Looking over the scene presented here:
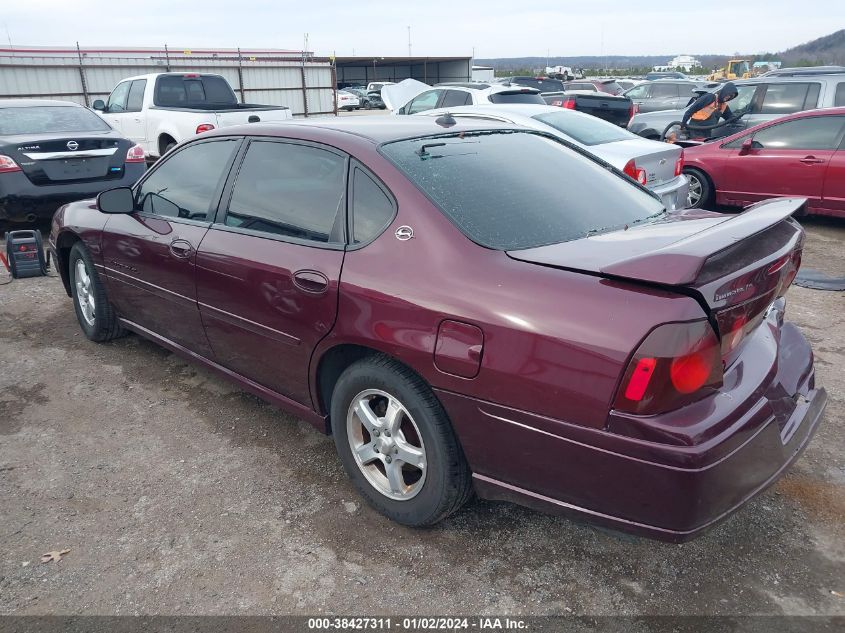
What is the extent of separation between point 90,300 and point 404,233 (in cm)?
313

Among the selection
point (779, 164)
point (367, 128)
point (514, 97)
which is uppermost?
point (367, 128)

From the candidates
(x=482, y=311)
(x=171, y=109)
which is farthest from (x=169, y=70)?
(x=482, y=311)

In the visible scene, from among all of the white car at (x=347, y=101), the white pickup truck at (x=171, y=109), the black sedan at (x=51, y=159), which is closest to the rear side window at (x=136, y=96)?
the white pickup truck at (x=171, y=109)

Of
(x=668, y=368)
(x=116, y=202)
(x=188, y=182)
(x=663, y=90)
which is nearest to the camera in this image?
(x=668, y=368)

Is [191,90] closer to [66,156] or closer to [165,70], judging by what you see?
[66,156]

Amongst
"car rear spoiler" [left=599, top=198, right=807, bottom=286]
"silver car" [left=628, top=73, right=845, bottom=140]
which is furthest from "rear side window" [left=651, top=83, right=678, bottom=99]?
"car rear spoiler" [left=599, top=198, right=807, bottom=286]

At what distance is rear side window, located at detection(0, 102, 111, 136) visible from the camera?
24.9 ft

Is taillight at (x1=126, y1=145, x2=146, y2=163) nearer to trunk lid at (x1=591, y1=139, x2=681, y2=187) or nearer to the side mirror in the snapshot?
the side mirror

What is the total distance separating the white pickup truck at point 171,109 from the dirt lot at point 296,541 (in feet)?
23.2

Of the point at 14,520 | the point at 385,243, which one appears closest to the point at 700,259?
the point at 385,243

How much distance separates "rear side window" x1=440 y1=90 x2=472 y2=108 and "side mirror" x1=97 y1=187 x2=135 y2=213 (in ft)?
25.6

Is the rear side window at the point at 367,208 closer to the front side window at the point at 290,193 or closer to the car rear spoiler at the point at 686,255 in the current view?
the front side window at the point at 290,193

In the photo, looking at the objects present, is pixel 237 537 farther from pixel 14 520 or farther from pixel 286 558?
pixel 14 520

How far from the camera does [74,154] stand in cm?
730
